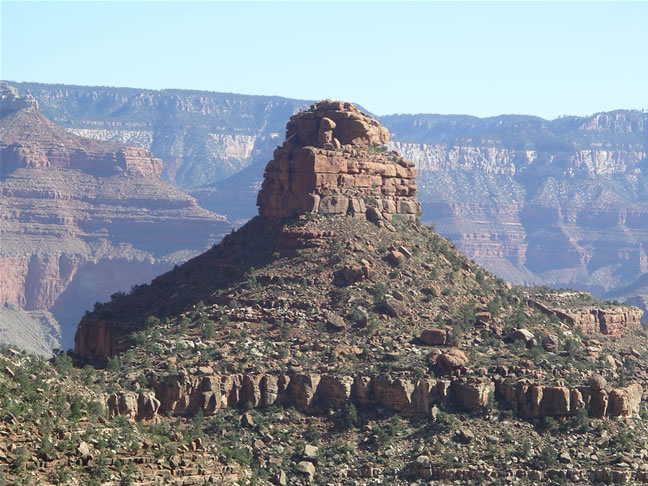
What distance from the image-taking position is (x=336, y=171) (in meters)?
113

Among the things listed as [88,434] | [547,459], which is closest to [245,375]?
[547,459]

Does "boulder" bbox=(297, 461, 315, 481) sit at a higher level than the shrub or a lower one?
lower

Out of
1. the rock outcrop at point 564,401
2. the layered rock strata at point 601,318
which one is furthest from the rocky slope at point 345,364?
the layered rock strata at point 601,318

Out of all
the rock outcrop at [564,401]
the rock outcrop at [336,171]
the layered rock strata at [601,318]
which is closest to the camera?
the rock outcrop at [564,401]

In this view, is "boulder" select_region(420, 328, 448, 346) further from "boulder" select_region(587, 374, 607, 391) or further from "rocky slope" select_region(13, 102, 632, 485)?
"boulder" select_region(587, 374, 607, 391)

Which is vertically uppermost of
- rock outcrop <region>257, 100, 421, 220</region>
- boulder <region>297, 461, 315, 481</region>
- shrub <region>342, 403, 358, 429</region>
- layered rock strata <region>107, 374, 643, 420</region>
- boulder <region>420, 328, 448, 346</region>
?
rock outcrop <region>257, 100, 421, 220</region>

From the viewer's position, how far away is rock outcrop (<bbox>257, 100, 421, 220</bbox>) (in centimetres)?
11212

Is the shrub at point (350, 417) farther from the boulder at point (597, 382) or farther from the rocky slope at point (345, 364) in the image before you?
the boulder at point (597, 382)

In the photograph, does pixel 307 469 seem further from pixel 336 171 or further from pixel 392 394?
pixel 336 171

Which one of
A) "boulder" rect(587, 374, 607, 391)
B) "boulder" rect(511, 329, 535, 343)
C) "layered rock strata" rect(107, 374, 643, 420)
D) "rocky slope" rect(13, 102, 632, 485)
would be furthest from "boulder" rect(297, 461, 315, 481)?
"boulder" rect(511, 329, 535, 343)

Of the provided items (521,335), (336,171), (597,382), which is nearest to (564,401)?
(597,382)

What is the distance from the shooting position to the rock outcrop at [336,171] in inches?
4414

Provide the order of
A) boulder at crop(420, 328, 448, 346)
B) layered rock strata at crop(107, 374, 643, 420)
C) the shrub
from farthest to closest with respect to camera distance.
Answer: boulder at crop(420, 328, 448, 346) → layered rock strata at crop(107, 374, 643, 420) → the shrub

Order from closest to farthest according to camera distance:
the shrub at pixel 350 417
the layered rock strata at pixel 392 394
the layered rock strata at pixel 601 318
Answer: the shrub at pixel 350 417 < the layered rock strata at pixel 392 394 < the layered rock strata at pixel 601 318
